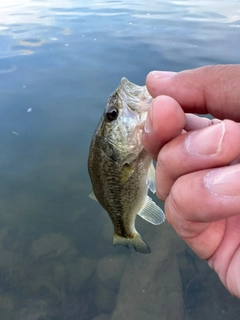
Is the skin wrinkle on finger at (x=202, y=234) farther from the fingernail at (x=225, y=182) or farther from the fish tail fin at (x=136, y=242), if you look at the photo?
the fish tail fin at (x=136, y=242)

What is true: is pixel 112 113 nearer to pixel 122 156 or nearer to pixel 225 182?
pixel 122 156

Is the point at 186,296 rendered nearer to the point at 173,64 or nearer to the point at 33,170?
the point at 33,170

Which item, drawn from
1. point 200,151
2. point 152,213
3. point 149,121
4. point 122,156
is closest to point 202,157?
point 200,151

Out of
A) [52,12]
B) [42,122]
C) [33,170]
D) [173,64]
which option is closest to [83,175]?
[33,170]

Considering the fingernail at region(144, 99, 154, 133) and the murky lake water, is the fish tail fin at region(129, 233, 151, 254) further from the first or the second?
the fingernail at region(144, 99, 154, 133)

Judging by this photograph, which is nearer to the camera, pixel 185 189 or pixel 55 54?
pixel 185 189
